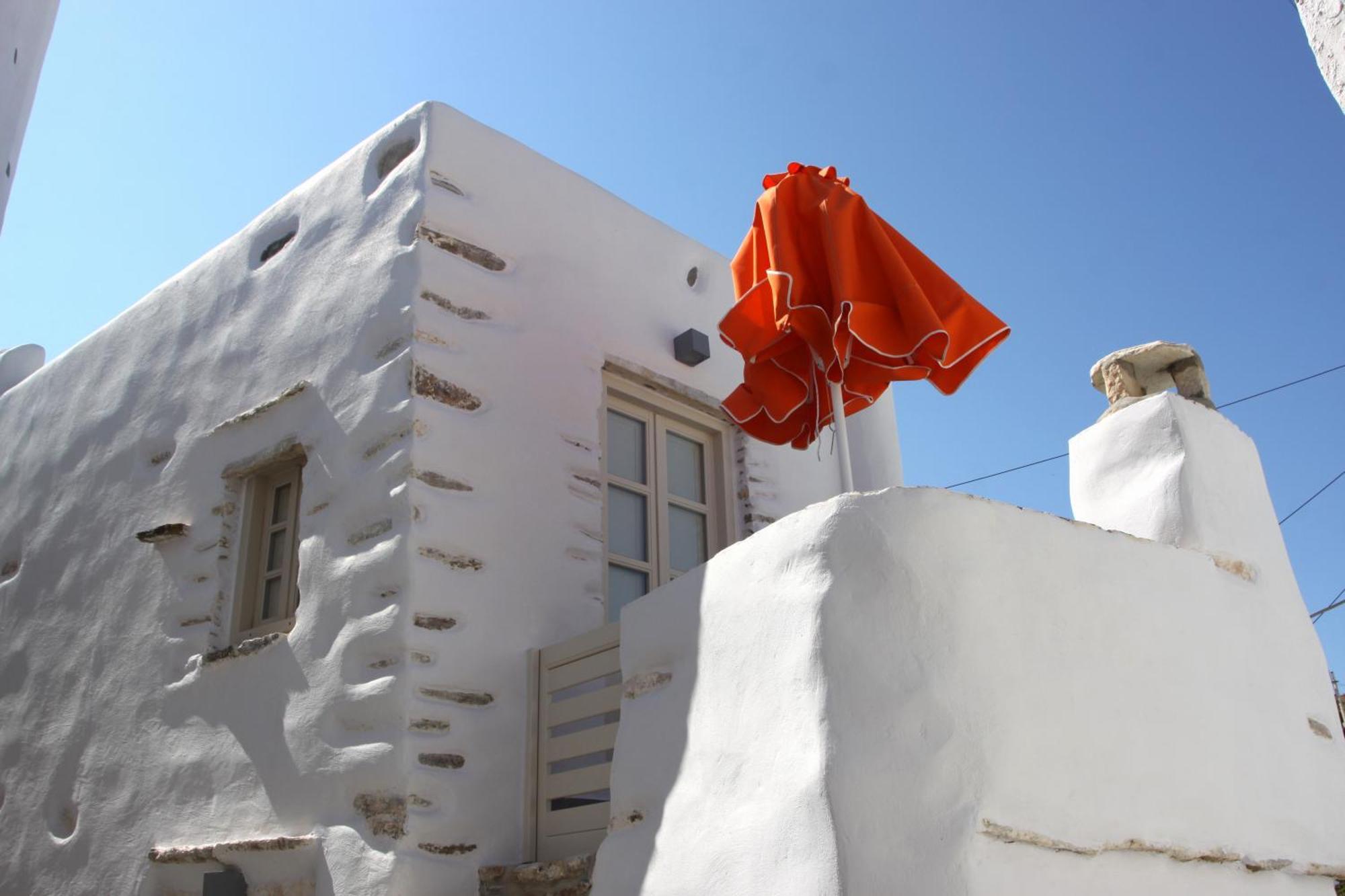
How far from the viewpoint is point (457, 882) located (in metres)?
3.66

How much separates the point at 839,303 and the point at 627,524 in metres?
1.74

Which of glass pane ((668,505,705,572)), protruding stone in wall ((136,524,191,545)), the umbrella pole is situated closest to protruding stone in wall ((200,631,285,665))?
protruding stone in wall ((136,524,191,545))

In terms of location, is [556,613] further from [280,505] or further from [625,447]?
[280,505]

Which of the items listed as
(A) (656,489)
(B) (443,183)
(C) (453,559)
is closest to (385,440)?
(C) (453,559)

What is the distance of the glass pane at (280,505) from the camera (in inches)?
192

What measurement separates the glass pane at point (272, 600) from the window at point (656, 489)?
1.32m

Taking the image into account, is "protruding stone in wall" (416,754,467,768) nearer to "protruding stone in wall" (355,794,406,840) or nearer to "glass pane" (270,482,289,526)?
"protruding stone in wall" (355,794,406,840)

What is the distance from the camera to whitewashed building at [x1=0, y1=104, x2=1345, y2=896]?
8.84 ft

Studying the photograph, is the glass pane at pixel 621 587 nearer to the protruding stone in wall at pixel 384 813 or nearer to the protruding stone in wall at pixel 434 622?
the protruding stone in wall at pixel 434 622

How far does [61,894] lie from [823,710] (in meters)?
3.85

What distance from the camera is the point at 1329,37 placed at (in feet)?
5.21

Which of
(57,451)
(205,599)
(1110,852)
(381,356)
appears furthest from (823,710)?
(57,451)

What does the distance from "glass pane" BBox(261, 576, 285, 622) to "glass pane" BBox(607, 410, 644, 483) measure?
142 centimetres

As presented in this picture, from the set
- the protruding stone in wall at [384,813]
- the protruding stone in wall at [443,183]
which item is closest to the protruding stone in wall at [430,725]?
the protruding stone in wall at [384,813]
